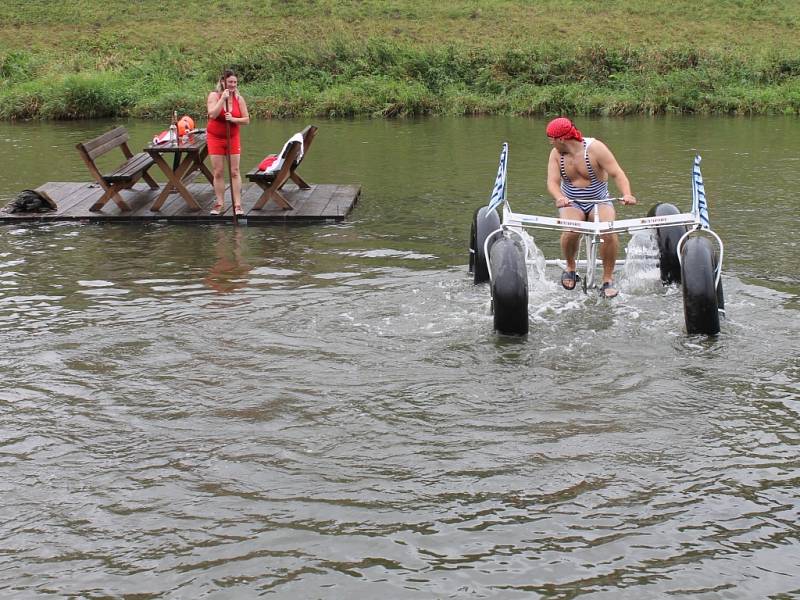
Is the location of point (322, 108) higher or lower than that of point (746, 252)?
higher

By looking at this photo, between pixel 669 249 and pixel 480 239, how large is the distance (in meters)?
1.75

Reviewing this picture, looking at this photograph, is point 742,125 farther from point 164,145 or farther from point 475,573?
point 475,573

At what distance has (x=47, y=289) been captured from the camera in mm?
10188

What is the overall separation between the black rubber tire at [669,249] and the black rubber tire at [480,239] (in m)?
1.53

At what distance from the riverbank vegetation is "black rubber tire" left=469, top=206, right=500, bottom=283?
1784 cm

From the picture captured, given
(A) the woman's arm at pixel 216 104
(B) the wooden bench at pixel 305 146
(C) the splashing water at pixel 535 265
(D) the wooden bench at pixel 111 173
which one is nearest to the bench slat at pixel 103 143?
(D) the wooden bench at pixel 111 173

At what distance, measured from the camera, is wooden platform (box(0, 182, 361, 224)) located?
13.4m

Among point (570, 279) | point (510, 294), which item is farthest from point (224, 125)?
point (510, 294)

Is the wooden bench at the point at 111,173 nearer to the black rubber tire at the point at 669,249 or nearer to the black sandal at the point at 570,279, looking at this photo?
the black sandal at the point at 570,279

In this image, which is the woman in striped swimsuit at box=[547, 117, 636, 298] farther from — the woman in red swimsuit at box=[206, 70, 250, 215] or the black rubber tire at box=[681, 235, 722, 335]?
the woman in red swimsuit at box=[206, 70, 250, 215]

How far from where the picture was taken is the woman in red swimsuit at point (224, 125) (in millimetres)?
12453

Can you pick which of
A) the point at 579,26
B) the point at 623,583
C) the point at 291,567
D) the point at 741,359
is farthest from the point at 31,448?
the point at 579,26

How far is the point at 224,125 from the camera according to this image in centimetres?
1288

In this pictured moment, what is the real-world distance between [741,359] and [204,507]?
4122 millimetres
